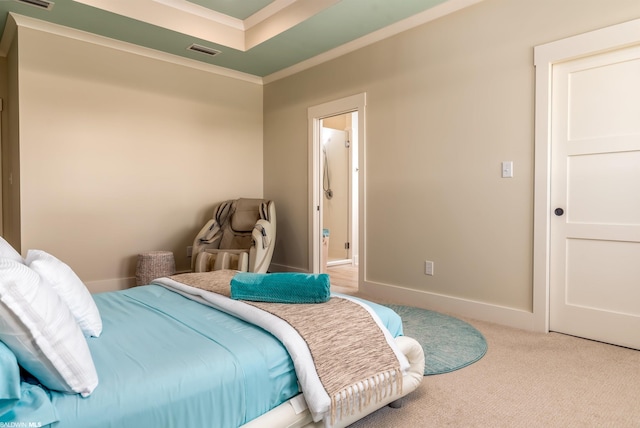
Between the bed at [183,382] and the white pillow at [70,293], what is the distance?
0.17ft

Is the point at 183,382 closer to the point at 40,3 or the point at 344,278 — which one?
the point at 40,3

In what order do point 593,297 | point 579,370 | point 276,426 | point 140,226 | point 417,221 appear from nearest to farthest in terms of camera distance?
point 276,426 → point 579,370 → point 593,297 → point 417,221 → point 140,226

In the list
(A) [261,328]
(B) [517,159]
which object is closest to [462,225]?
(B) [517,159]

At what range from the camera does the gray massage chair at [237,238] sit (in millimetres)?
4105

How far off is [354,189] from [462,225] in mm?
3031

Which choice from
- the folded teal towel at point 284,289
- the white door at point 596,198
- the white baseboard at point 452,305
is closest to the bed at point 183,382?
the folded teal towel at point 284,289

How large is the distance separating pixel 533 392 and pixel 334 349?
3.93ft

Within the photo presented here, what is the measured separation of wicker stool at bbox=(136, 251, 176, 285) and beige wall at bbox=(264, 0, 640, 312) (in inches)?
83.3

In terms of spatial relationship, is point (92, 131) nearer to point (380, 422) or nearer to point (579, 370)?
point (380, 422)

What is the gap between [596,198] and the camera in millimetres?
2719

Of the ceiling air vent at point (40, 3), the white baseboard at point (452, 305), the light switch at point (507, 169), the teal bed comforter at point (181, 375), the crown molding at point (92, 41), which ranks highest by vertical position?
the ceiling air vent at point (40, 3)

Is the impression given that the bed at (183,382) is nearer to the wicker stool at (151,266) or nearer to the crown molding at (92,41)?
the wicker stool at (151,266)

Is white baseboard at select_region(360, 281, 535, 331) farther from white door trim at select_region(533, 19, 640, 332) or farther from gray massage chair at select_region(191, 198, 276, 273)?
gray massage chair at select_region(191, 198, 276, 273)

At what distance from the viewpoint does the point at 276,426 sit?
1.35 meters
